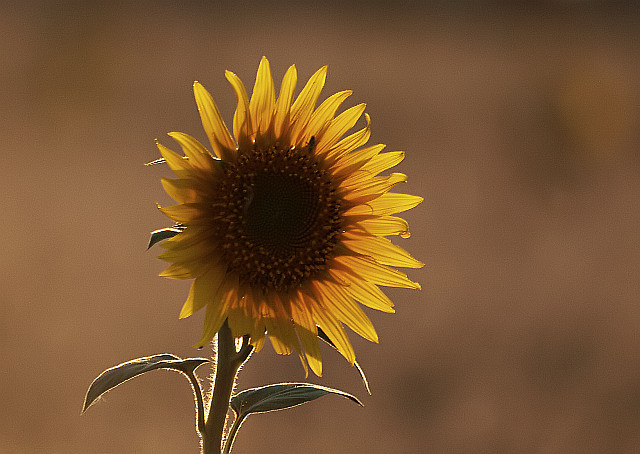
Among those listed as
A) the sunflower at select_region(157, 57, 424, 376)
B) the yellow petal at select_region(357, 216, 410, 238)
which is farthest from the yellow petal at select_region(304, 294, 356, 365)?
the yellow petal at select_region(357, 216, 410, 238)

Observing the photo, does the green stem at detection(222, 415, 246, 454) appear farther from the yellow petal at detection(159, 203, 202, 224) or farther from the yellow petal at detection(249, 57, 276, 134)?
the yellow petal at detection(249, 57, 276, 134)

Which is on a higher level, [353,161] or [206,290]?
[353,161]

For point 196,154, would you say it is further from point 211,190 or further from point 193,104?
point 193,104

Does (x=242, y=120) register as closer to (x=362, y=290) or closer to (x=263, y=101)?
(x=263, y=101)

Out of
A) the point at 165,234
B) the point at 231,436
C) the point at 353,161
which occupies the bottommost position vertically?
the point at 231,436

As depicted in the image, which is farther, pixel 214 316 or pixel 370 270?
pixel 370 270

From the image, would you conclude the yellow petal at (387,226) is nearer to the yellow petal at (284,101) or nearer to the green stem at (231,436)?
the yellow petal at (284,101)

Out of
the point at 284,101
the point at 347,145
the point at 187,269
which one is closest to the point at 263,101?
the point at 284,101
